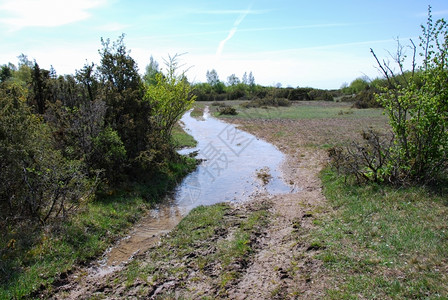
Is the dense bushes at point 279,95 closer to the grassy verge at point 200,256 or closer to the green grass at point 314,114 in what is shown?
the green grass at point 314,114

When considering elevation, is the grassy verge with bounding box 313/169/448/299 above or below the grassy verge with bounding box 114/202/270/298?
above

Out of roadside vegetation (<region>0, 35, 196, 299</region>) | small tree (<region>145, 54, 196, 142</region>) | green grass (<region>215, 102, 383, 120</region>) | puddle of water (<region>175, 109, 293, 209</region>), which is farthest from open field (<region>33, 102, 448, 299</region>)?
green grass (<region>215, 102, 383, 120</region>)

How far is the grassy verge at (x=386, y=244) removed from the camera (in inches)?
209

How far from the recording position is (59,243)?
779 cm

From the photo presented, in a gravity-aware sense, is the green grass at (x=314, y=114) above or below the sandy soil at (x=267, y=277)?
above

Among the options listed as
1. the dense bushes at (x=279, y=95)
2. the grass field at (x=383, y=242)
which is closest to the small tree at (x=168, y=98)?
the grass field at (x=383, y=242)

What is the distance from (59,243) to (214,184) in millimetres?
7892

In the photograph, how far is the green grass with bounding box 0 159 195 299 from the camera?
644 centimetres

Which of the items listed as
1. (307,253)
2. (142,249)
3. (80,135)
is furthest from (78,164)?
(307,253)

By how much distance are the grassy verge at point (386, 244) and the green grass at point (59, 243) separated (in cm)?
573

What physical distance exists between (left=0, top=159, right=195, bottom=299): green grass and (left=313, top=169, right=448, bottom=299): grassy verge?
18.8 ft

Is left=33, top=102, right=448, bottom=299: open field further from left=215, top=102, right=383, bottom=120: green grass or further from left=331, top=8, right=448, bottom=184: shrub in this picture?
left=215, top=102, right=383, bottom=120: green grass

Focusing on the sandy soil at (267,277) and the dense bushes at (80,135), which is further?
the dense bushes at (80,135)

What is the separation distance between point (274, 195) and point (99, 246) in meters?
6.89
